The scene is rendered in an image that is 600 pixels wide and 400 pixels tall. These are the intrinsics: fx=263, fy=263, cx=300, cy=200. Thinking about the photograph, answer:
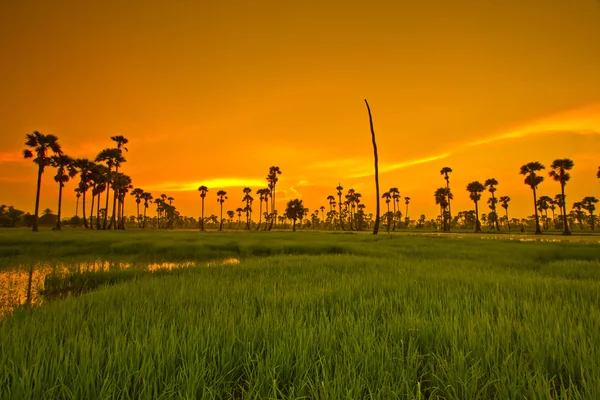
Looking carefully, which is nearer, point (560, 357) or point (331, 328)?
point (560, 357)

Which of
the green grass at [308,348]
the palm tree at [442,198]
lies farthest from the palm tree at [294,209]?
the green grass at [308,348]

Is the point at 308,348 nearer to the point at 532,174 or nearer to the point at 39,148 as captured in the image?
the point at 39,148

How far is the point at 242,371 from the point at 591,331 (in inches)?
164

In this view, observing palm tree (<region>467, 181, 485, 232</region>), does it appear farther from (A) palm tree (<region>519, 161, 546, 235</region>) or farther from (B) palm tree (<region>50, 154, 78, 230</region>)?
(B) palm tree (<region>50, 154, 78, 230</region>)

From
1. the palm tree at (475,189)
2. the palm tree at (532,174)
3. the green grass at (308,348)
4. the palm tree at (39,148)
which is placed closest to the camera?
the green grass at (308,348)

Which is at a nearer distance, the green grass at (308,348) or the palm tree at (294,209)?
the green grass at (308,348)

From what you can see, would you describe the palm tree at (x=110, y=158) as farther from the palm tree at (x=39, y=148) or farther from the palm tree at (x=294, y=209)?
the palm tree at (x=294, y=209)

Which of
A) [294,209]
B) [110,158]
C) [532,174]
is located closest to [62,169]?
[110,158]

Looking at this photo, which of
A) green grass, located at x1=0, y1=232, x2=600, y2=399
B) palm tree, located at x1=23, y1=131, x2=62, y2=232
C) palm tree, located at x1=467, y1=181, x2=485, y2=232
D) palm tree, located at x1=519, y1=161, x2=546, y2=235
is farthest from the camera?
palm tree, located at x1=467, y1=181, x2=485, y2=232

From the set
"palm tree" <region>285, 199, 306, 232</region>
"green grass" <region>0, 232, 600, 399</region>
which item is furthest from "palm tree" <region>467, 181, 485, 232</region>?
"green grass" <region>0, 232, 600, 399</region>

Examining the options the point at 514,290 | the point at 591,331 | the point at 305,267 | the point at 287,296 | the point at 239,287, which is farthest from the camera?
the point at 305,267

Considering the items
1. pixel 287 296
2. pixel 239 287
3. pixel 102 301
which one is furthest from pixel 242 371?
pixel 102 301

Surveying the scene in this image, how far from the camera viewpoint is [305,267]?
9.82 metres

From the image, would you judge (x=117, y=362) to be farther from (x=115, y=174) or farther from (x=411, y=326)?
(x=115, y=174)
